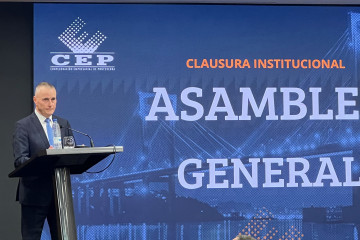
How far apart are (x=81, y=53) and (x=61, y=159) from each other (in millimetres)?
3007

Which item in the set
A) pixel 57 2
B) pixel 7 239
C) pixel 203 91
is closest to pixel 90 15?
pixel 57 2

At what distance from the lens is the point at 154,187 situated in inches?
247

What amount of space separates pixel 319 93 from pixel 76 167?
3.42 m

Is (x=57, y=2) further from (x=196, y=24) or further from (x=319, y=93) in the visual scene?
(x=319, y=93)

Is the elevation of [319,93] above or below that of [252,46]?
below

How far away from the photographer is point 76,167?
3.73 meters

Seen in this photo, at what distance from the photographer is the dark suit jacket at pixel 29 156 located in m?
3.84

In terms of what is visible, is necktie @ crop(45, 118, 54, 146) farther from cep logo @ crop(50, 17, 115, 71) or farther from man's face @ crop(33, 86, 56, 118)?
cep logo @ crop(50, 17, 115, 71)

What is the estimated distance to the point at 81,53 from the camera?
248 inches

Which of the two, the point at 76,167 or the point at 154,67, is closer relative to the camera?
the point at 76,167

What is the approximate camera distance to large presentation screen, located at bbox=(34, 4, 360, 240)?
20.5 feet

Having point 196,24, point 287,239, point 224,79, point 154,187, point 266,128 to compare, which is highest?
point 196,24

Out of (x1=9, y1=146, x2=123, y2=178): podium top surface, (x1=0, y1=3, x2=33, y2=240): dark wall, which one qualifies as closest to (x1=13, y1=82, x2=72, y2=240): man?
(x1=9, y1=146, x2=123, y2=178): podium top surface

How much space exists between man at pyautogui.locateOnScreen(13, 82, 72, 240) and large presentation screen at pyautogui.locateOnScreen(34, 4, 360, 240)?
7.43 feet
